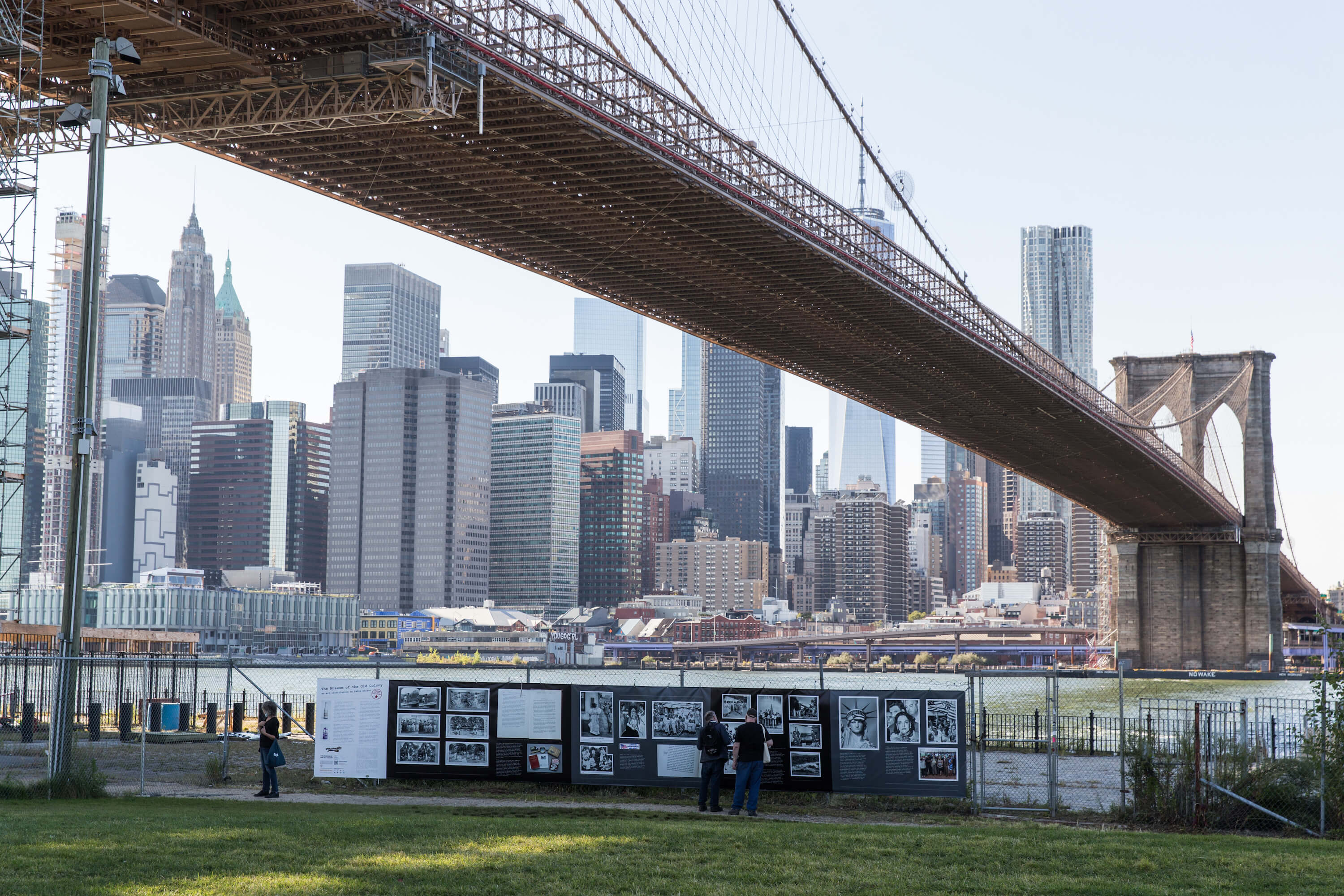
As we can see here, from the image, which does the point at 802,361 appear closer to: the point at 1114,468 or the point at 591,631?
the point at 1114,468

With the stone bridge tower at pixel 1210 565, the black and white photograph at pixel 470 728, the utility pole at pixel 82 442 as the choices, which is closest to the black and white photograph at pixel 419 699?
the black and white photograph at pixel 470 728

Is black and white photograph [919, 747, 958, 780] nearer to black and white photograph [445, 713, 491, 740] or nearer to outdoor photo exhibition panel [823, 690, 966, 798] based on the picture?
outdoor photo exhibition panel [823, 690, 966, 798]

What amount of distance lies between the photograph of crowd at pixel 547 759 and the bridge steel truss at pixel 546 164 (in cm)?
1055

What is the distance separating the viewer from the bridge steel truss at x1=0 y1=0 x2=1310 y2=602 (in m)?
22.7

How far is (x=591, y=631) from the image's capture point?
610 feet

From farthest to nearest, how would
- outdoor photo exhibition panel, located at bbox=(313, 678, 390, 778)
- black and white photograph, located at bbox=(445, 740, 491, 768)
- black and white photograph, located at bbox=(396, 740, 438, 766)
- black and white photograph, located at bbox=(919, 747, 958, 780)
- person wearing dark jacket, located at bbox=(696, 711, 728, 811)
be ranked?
outdoor photo exhibition panel, located at bbox=(313, 678, 390, 778) → black and white photograph, located at bbox=(396, 740, 438, 766) → black and white photograph, located at bbox=(445, 740, 491, 768) → black and white photograph, located at bbox=(919, 747, 958, 780) → person wearing dark jacket, located at bbox=(696, 711, 728, 811)

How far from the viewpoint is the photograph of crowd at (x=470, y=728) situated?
1780cm

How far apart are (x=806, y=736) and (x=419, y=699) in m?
5.04

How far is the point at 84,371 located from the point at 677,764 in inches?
345

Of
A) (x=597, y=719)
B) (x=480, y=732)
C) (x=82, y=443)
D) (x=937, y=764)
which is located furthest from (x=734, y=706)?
(x=82, y=443)

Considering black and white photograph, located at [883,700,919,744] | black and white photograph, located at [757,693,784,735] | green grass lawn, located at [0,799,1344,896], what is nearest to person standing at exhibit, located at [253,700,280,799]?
green grass lawn, located at [0,799,1344,896]

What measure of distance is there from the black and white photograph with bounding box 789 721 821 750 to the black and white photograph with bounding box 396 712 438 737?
4585 millimetres

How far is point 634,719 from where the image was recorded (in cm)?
1736

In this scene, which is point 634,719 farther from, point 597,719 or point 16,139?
point 16,139
